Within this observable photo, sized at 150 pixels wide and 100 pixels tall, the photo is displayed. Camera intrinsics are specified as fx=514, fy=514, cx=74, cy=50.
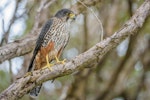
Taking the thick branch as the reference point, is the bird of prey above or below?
below

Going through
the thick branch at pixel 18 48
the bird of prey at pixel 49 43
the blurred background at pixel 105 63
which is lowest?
the bird of prey at pixel 49 43

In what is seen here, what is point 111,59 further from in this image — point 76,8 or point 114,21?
point 76,8

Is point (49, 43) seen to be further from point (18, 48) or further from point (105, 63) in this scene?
point (105, 63)

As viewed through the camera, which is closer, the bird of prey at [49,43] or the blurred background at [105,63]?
the bird of prey at [49,43]

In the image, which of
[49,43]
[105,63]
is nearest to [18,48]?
[49,43]

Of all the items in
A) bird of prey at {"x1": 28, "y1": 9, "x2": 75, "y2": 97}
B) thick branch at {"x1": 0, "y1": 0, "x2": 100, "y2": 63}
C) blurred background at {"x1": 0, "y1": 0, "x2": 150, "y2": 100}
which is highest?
blurred background at {"x1": 0, "y1": 0, "x2": 150, "y2": 100}

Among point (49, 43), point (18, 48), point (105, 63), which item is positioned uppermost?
point (105, 63)

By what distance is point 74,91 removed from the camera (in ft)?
24.7

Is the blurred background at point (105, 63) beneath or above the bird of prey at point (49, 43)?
above

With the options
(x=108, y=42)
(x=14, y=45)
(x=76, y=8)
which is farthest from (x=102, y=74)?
(x=108, y=42)

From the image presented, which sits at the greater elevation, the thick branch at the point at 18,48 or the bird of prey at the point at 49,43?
→ the thick branch at the point at 18,48

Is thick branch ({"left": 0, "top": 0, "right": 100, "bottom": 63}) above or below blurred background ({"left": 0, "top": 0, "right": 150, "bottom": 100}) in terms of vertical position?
below

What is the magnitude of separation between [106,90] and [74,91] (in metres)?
0.49

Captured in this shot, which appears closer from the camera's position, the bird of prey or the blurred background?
the bird of prey
